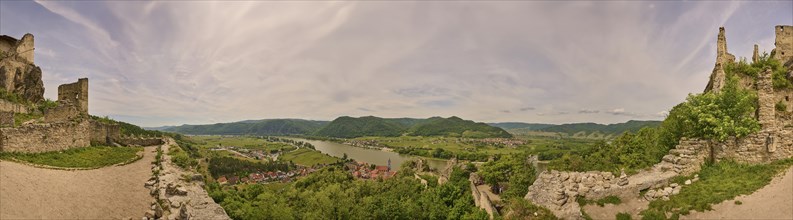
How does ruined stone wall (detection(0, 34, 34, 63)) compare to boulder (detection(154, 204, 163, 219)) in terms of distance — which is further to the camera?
ruined stone wall (detection(0, 34, 34, 63))

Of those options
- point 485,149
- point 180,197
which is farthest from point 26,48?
point 485,149

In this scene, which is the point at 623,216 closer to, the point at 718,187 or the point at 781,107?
the point at 718,187

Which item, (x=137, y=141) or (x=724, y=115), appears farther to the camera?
(x=137, y=141)

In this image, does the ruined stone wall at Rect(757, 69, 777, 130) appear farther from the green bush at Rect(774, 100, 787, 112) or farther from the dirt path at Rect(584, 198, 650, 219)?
the dirt path at Rect(584, 198, 650, 219)

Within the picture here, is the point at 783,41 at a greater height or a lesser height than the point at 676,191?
greater

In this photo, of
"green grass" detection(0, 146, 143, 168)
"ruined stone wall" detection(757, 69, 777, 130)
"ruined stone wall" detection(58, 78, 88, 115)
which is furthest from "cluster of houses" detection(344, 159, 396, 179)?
"ruined stone wall" detection(757, 69, 777, 130)

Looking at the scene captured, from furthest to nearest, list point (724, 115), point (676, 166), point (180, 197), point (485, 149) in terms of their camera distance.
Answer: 1. point (485, 149)
2. point (724, 115)
3. point (676, 166)
4. point (180, 197)
